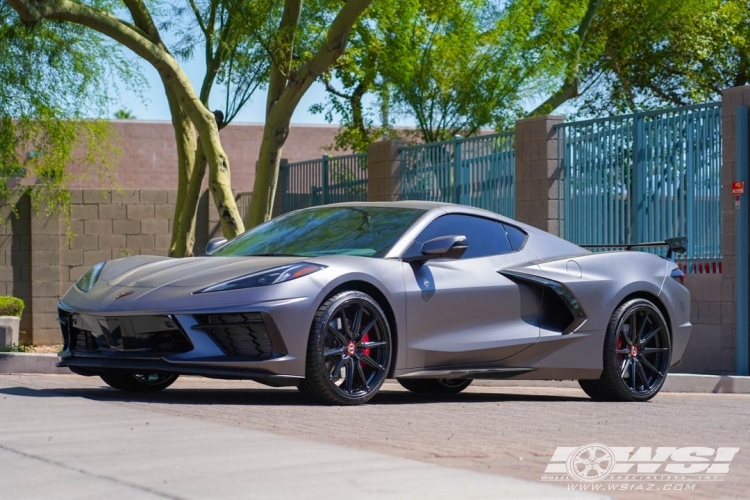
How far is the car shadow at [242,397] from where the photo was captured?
7.64m

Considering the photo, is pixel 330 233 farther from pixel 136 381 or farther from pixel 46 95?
pixel 46 95

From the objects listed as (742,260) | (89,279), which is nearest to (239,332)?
(89,279)

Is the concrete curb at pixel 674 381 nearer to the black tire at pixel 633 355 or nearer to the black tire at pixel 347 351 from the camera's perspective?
the black tire at pixel 633 355

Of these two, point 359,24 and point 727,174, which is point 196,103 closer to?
point 727,174

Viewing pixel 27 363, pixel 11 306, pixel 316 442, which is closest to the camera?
pixel 316 442

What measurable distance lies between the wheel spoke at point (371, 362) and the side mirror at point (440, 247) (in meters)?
0.76

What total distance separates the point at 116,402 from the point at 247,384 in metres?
3.20

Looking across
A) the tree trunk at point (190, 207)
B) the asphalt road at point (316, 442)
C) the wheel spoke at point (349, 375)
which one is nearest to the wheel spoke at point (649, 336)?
the asphalt road at point (316, 442)

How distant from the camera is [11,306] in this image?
56.5ft

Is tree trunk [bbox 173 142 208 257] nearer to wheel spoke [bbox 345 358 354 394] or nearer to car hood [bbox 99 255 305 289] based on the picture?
car hood [bbox 99 255 305 289]

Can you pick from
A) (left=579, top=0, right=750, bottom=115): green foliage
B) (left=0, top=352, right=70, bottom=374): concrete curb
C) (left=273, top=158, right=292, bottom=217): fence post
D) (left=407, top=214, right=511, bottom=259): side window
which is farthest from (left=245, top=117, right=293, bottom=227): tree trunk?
(left=579, top=0, right=750, bottom=115): green foliage

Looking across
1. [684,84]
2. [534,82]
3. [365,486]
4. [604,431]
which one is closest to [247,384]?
[604,431]

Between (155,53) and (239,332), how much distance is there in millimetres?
8757

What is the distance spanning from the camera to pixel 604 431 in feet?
21.9
